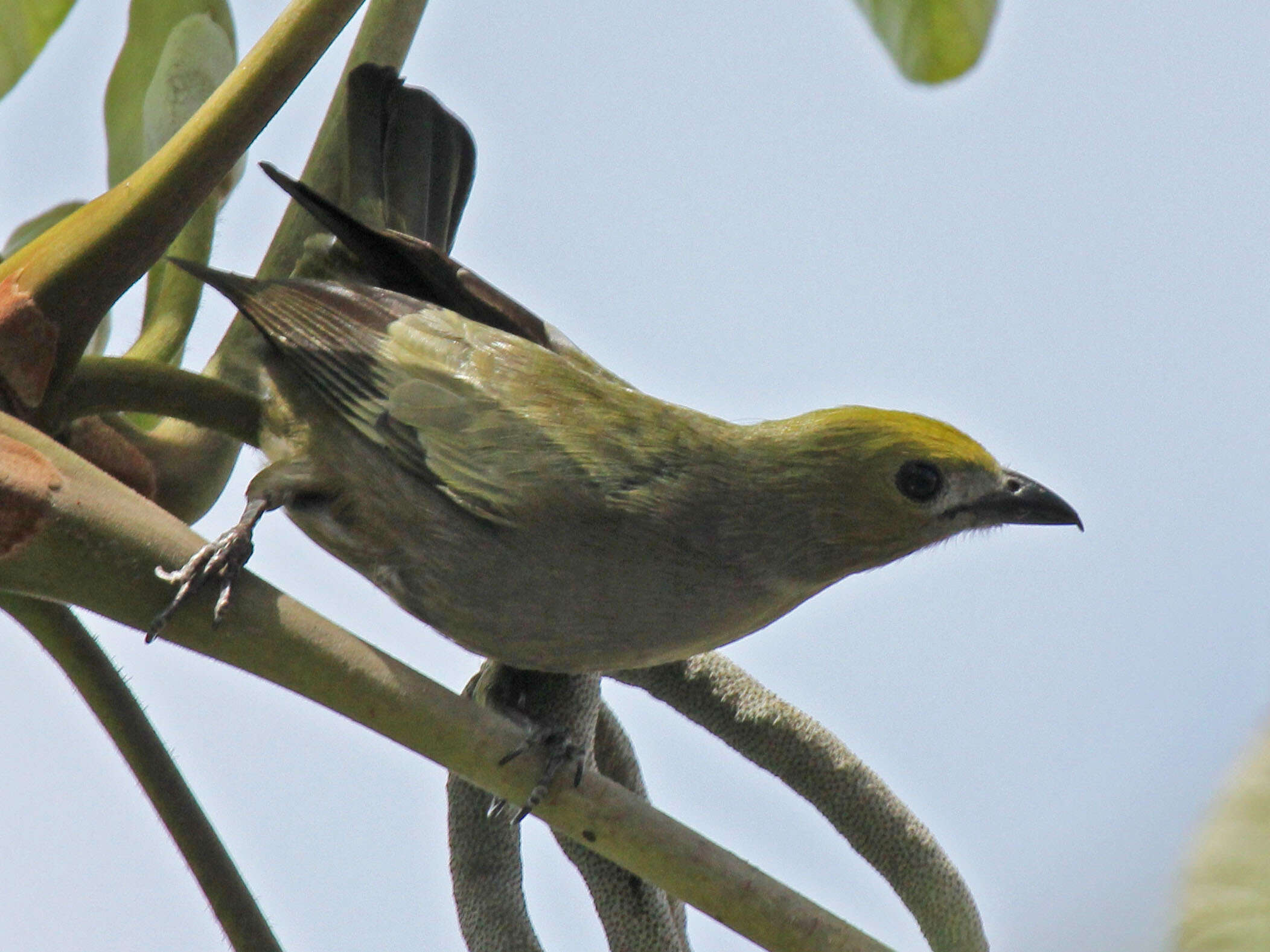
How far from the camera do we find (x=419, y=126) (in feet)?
10.2

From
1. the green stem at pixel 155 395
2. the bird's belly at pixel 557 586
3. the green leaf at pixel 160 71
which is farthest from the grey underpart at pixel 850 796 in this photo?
the green leaf at pixel 160 71

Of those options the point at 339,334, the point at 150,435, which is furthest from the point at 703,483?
the point at 150,435

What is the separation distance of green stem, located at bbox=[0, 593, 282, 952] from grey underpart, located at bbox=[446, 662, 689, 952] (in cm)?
36

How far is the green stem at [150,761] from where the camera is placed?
5.98 feet

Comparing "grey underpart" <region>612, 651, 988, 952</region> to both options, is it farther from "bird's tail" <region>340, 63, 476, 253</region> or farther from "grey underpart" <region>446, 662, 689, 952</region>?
"bird's tail" <region>340, 63, 476, 253</region>

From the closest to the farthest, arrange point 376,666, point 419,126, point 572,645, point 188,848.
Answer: point 376,666 < point 188,848 < point 572,645 < point 419,126

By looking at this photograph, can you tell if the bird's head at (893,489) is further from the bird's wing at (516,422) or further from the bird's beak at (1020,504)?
the bird's wing at (516,422)

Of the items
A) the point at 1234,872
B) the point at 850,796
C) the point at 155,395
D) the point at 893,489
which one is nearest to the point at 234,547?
the point at 155,395

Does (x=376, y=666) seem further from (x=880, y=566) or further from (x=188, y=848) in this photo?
(x=880, y=566)

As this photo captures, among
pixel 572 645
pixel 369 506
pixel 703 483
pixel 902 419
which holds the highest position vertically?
pixel 902 419

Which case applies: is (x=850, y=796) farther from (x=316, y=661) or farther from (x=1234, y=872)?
(x=1234, y=872)

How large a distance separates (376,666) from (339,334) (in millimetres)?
1321

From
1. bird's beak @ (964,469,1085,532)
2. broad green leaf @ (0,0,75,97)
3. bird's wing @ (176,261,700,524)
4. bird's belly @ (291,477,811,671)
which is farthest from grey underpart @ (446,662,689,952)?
broad green leaf @ (0,0,75,97)

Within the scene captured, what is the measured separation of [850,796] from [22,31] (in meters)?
2.18
